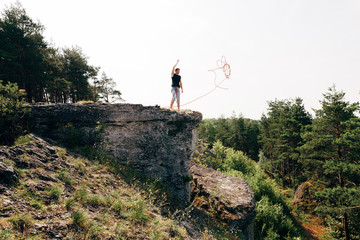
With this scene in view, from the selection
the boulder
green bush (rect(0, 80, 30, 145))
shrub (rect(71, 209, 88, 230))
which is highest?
green bush (rect(0, 80, 30, 145))

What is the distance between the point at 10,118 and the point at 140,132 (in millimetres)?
5027

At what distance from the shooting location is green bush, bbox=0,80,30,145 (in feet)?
20.0

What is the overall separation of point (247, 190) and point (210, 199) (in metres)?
2.86

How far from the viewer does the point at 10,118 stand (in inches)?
247

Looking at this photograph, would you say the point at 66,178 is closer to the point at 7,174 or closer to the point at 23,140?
the point at 7,174

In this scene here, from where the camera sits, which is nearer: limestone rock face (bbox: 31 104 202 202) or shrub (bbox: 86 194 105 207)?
shrub (bbox: 86 194 105 207)

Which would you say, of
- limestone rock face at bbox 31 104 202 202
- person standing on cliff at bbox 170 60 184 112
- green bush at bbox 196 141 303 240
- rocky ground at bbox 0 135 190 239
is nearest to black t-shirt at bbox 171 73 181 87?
person standing on cliff at bbox 170 60 184 112

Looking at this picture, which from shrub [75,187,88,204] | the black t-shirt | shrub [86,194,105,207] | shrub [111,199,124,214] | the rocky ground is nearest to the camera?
the rocky ground

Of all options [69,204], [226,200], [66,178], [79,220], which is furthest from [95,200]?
[226,200]

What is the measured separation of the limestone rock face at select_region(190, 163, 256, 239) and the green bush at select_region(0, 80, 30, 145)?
982 cm

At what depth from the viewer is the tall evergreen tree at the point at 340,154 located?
52.1 feet

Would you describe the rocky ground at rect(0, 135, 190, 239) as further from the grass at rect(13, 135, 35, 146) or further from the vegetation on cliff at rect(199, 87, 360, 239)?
the vegetation on cliff at rect(199, 87, 360, 239)

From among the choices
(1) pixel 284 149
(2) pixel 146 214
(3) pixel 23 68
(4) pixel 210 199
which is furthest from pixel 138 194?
(1) pixel 284 149

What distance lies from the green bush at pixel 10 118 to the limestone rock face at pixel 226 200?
9.82m
